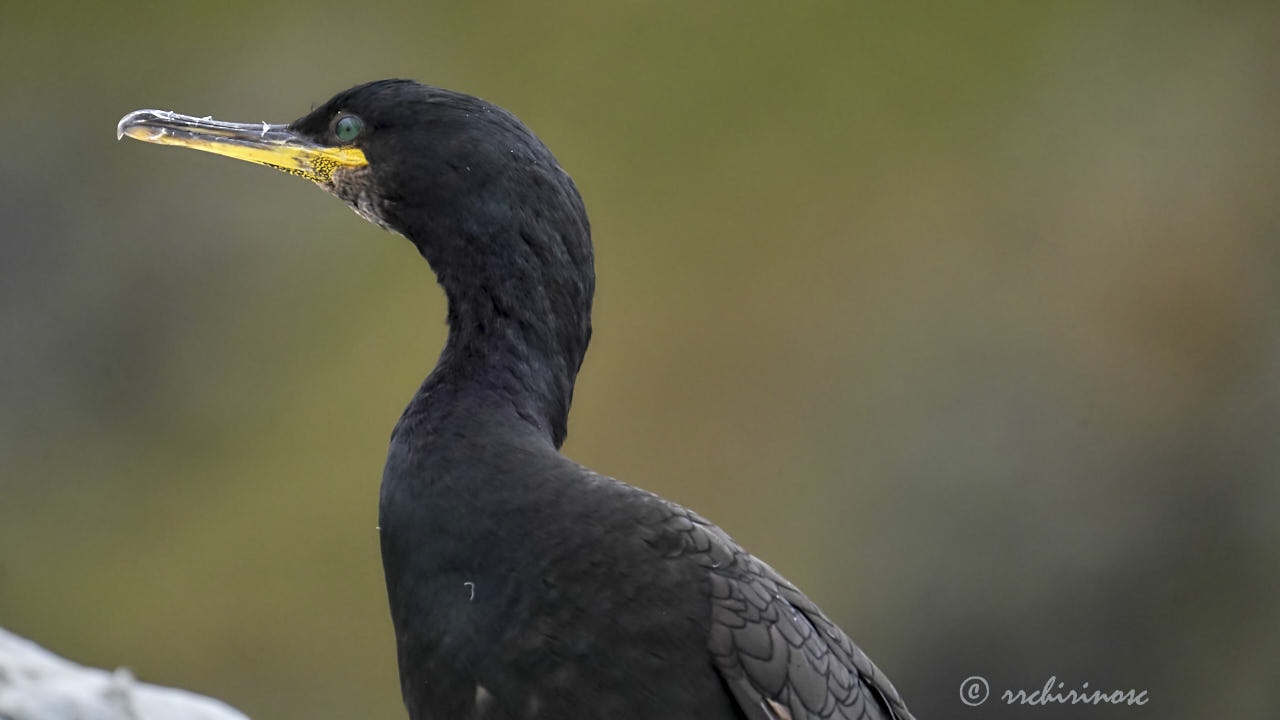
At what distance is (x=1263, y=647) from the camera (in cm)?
518

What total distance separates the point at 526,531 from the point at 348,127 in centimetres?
92

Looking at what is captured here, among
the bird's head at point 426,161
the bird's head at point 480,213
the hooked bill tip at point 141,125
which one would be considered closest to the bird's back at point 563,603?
the bird's head at point 480,213

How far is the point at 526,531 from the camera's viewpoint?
2.07m

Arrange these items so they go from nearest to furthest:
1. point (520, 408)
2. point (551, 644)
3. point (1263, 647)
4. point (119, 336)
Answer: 1. point (551, 644)
2. point (520, 408)
3. point (1263, 647)
4. point (119, 336)

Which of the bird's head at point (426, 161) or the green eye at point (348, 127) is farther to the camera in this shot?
→ the green eye at point (348, 127)

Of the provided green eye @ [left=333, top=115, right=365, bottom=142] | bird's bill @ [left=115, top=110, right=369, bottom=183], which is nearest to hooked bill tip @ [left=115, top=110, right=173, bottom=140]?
bird's bill @ [left=115, top=110, right=369, bottom=183]

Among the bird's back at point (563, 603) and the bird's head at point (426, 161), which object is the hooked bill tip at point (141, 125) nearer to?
the bird's head at point (426, 161)

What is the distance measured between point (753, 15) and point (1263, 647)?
3.19 metres

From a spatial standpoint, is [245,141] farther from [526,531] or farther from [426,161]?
[526,531]

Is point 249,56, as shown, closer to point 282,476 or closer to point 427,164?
point 282,476

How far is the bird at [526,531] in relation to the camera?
80.7 inches

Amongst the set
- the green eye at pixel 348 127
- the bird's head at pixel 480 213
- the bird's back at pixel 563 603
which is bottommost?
the bird's back at pixel 563 603

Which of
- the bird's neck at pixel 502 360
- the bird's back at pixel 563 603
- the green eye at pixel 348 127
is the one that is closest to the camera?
the bird's back at pixel 563 603

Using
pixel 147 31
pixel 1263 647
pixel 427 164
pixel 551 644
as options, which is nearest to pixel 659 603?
pixel 551 644
